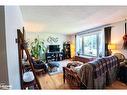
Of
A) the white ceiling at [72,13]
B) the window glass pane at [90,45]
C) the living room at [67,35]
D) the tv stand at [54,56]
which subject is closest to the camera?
the white ceiling at [72,13]

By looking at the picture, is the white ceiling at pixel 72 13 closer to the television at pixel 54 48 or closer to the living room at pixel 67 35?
the living room at pixel 67 35

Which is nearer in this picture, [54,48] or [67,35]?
[54,48]

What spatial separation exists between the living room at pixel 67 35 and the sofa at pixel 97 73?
0.32 meters

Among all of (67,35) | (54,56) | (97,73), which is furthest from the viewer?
(67,35)

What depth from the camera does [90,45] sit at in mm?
6621

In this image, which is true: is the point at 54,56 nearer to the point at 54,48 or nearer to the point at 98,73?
the point at 54,48

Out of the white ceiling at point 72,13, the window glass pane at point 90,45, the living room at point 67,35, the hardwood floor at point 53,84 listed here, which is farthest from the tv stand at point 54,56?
the white ceiling at point 72,13

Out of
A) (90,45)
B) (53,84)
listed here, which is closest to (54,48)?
(90,45)

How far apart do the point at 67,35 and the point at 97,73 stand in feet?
21.6

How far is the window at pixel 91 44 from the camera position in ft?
18.3

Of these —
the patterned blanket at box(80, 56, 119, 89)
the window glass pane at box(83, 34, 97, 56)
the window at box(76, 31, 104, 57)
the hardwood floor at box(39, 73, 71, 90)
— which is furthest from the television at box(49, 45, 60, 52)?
the patterned blanket at box(80, 56, 119, 89)
